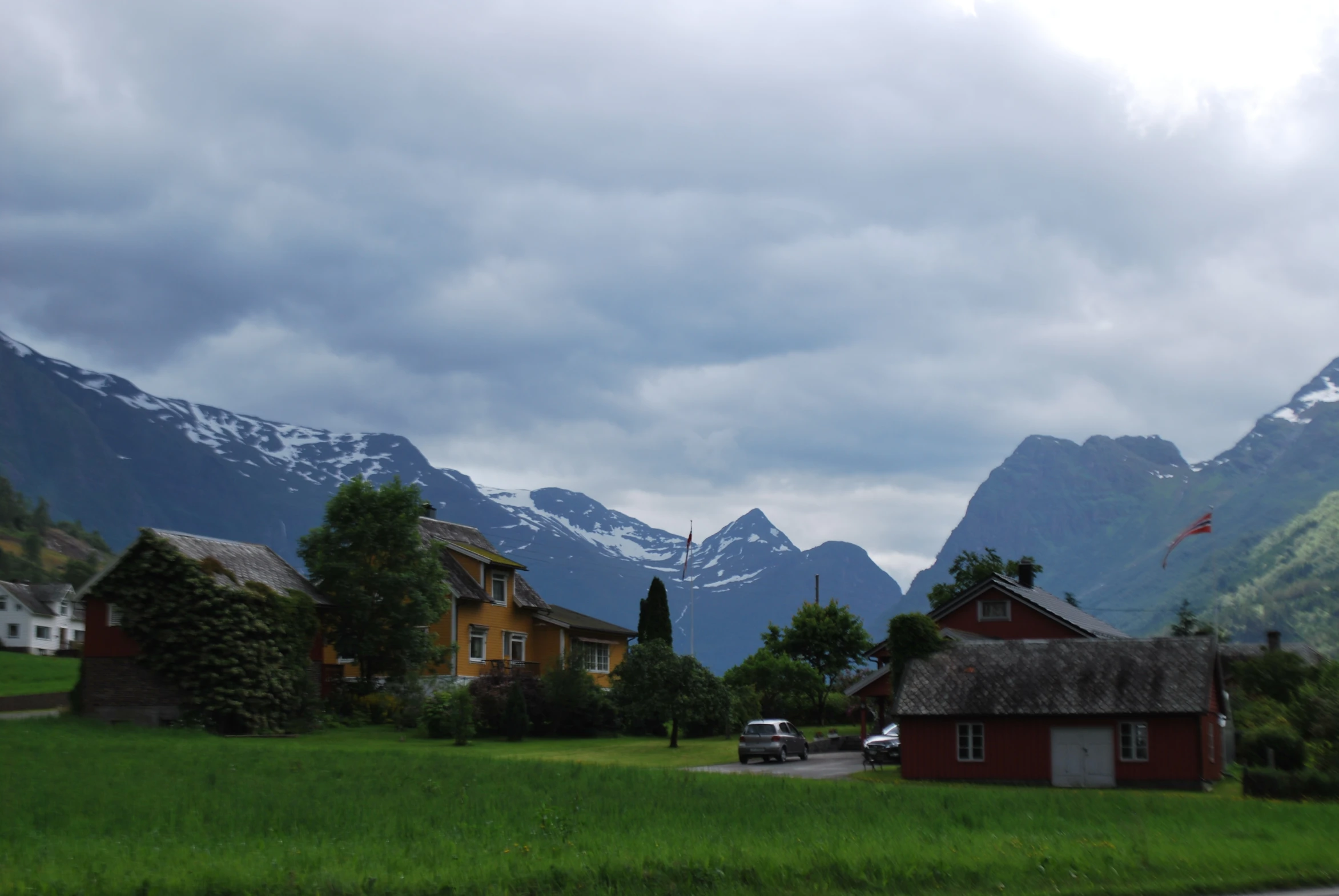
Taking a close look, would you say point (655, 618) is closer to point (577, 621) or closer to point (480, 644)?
point (577, 621)

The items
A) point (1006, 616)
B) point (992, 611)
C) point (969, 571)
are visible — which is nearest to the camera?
point (1006, 616)

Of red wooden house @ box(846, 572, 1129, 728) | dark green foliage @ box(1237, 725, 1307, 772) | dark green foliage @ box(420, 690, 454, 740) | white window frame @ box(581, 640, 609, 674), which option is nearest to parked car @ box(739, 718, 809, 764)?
red wooden house @ box(846, 572, 1129, 728)

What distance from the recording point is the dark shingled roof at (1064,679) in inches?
1602

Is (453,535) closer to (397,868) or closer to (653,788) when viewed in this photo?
(653,788)

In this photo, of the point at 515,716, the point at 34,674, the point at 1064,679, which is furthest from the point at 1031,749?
the point at 34,674

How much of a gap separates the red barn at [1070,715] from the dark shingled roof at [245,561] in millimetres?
25913

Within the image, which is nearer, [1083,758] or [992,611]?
[1083,758]

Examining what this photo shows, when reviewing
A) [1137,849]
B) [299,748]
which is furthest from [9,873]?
[299,748]

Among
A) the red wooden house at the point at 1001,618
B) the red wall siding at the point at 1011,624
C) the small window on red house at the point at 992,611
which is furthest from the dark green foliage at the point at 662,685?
the small window on red house at the point at 992,611

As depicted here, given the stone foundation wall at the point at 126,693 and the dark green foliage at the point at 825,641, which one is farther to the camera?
the dark green foliage at the point at 825,641

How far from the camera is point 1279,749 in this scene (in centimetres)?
3909

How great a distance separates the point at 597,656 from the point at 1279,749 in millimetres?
43587

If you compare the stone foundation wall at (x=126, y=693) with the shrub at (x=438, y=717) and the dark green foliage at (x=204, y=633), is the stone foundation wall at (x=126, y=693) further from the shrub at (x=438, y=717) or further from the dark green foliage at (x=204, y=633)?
the shrub at (x=438, y=717)

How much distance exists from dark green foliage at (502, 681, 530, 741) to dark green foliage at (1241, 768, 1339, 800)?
28.6 m
